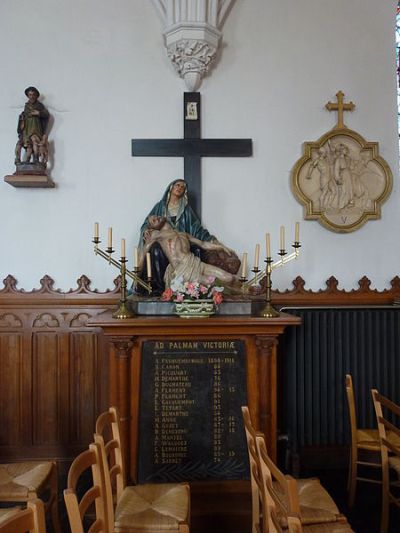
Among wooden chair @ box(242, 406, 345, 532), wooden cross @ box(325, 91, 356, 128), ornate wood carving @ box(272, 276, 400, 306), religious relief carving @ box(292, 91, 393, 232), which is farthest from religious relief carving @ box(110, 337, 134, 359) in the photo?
wooden cross @ box(325, 91, 356, 128)

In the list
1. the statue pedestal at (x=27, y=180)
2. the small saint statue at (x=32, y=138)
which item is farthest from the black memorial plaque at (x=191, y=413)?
the small saint statue at (x=32, y=138)

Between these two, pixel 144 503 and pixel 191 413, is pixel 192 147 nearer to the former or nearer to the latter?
pixel 191 413

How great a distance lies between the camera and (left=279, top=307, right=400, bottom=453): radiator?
160 inches

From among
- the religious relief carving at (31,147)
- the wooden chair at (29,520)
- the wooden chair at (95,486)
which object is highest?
the religious relief carving at (31,147)

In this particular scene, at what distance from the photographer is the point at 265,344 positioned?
10.2ft

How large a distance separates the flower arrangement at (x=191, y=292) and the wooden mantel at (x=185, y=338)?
0.64 feet

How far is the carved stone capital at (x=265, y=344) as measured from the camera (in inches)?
122

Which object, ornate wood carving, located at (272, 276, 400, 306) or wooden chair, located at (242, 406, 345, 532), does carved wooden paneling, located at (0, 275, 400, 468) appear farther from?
wooden chair, located at (242, 406, 345, 532)

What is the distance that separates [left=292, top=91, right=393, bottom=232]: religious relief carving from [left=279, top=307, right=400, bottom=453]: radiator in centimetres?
97

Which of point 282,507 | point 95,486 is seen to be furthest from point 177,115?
point 282,507

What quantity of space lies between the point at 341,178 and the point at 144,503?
140 inches

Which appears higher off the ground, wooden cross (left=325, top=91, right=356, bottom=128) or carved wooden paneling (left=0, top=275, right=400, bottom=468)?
wooden cross (left=325, top=91, right=356, bottom=128)

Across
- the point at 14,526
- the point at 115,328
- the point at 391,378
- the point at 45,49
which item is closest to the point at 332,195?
the point at 391,378

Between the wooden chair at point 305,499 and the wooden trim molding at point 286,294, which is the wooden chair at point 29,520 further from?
the wooden trim molding at point 286,294
